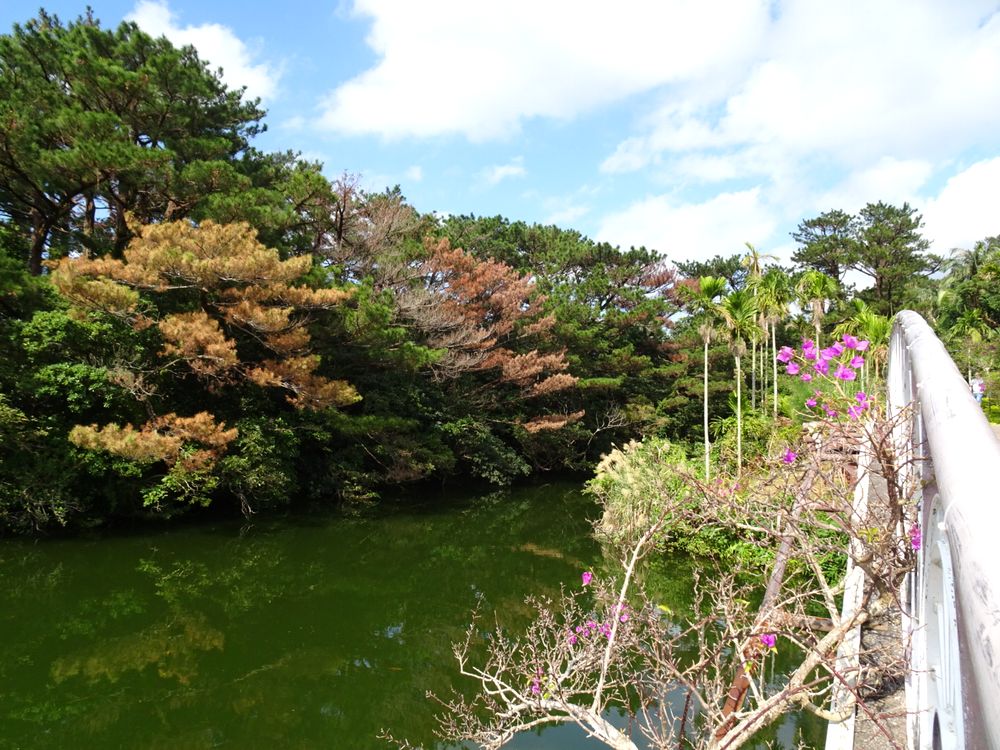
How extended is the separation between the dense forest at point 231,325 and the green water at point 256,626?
55.2 inches

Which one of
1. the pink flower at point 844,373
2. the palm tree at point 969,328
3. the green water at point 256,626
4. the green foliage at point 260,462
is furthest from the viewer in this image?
the palm tree at point 969,328

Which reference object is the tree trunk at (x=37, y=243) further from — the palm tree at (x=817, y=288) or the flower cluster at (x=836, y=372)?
the palm tree at (x=817, y=288)

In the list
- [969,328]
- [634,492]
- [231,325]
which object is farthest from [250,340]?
[969,328]

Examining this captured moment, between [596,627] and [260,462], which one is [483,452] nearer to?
[260,462]

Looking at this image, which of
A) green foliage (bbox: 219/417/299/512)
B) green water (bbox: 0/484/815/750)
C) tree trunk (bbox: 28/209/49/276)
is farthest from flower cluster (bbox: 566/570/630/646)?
tree trunk (bbox: 28/209/49/276)

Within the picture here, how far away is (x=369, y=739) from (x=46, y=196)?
11.1 meters

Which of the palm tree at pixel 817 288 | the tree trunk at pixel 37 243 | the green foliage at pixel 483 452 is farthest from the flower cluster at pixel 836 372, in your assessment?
the tree trunk at pixel 37 243

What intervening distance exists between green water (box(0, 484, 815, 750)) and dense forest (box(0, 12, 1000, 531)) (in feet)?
4.60

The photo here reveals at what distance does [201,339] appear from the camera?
32.5 ft

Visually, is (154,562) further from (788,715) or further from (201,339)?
Result: (788,715)

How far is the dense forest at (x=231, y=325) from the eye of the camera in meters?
9.87

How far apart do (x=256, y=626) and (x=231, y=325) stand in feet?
19.3

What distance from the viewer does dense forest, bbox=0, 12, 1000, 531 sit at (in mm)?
9867

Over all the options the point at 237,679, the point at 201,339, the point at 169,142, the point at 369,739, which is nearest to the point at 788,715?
the point at 369,739
